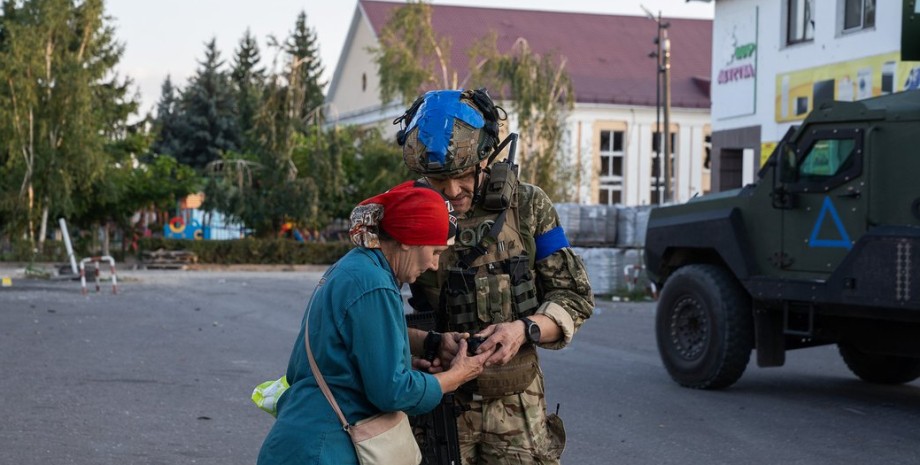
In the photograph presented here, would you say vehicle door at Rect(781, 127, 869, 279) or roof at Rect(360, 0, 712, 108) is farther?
roof at Rect(360, 0, 712, 108)

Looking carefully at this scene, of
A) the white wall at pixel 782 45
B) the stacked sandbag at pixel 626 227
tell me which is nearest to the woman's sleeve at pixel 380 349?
the stacked sandbag at pixel 626 227

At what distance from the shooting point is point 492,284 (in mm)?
3895

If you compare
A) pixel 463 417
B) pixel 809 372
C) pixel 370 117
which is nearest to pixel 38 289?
pixel 809 372

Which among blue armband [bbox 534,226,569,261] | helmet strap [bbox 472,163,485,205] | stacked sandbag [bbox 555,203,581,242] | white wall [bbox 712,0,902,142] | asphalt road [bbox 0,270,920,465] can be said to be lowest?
asphalt road [bbox 0,270,920,465]

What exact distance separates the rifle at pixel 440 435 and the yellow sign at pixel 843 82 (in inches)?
851

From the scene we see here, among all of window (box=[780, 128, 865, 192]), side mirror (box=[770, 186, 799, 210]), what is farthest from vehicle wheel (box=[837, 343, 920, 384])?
window (box=[780, 128, 865, 192])

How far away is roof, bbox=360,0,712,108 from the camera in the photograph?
198ft

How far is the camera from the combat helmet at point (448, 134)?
150 inches

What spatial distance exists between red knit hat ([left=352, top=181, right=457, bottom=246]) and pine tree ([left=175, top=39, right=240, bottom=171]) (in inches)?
2457

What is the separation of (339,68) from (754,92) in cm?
4171

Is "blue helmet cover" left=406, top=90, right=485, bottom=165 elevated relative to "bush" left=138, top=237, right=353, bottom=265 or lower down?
elevated

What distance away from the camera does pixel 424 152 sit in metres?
3.84

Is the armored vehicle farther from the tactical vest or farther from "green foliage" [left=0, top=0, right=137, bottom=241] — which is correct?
"green foliage" [left=0, top=0, right=137, bottom=241]

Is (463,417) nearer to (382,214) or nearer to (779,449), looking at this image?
(382,214)
